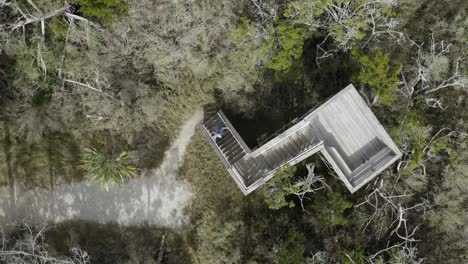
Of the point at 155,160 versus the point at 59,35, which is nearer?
the point at 59,35

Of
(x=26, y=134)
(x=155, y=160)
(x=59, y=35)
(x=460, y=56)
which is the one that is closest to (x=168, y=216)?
(x=155, y=160)

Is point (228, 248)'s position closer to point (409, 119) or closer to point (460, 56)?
point (409, 119)

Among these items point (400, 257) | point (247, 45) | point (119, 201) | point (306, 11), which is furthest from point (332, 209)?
point (119, 201)

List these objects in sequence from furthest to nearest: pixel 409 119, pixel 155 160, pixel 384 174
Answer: pixel 155 160
pixel 384 174
pixel 409 119

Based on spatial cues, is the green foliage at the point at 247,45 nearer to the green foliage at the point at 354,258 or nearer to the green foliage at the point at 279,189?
the green foliage at the point at 279,189

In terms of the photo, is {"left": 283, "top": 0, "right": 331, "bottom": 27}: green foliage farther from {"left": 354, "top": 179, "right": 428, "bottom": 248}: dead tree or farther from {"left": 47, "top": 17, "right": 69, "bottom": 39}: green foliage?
{"left": 47, "top": 17, "right": 69, "bottom": 39}: green foliage

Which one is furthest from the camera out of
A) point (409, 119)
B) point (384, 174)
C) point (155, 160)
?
point (155, 160)

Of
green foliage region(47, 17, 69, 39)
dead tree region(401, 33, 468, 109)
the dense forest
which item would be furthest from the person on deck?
dead tree region(401, 33, 468, 109)

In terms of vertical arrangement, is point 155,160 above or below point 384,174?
above
